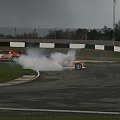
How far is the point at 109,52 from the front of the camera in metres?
61.2

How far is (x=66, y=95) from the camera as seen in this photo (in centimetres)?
2045

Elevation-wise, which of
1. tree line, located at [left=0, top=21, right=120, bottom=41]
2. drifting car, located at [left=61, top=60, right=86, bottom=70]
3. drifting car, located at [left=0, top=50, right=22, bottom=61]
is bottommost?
drifting car, located at [left=61, top=60, right=86, bottom=70]

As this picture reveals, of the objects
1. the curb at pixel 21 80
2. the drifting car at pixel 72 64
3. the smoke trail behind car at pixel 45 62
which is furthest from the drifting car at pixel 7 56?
the curb at pixel 21 80

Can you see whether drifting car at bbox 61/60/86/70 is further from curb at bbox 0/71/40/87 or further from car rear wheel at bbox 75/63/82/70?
curb at bbox 0/71/40/87

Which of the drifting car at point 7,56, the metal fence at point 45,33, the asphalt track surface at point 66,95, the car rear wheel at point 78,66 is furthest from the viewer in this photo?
the metal fence at point 45,33

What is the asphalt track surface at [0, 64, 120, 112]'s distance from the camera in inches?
663

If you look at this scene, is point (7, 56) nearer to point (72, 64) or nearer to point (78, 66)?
point (72, 64)

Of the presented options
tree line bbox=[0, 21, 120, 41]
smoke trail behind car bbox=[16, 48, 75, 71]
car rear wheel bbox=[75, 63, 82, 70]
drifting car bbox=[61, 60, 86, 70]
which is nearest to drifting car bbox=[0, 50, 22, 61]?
smoke trail behind car bbox=[16, 48, 75, 71]

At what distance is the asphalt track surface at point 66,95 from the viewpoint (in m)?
16.8

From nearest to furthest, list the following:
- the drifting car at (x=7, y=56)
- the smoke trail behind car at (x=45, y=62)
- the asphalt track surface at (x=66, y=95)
Result: the asphalt track surface at (x=66, y=95), the smoke trail behind car at (x=45, y=62), the drifting car at (x=7, y=56)

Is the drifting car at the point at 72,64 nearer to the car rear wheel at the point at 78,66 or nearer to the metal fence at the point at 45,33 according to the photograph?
the car rear wheel at the point at 78,66

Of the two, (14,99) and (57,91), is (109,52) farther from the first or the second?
(14,99)

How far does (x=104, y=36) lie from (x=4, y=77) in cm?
5962

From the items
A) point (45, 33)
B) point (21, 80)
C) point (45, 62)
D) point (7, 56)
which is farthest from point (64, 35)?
point (21, 80)
